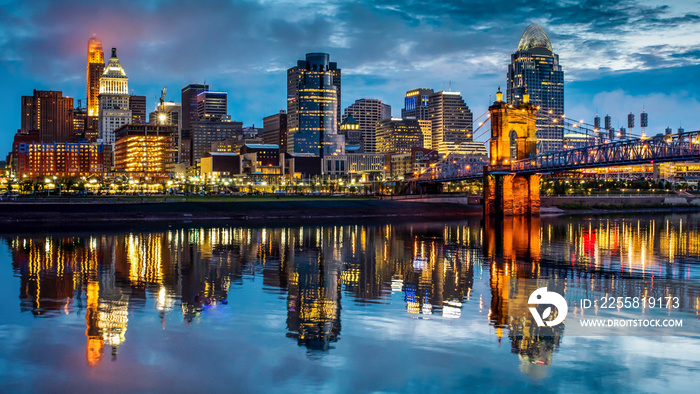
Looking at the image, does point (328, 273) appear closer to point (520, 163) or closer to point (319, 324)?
point (319, 324)

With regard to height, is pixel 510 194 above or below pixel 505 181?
below

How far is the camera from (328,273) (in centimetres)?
2538

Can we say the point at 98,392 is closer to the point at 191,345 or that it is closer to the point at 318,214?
the point at 191,345

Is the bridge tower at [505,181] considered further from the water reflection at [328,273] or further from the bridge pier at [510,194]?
the water reflection at [328,273]

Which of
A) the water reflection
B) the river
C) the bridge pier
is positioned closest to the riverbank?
the bridge pier

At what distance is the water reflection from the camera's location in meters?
16.6

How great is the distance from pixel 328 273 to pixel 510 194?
2102 inches

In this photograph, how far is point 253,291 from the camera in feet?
68.5

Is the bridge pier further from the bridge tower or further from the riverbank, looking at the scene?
the riverbank

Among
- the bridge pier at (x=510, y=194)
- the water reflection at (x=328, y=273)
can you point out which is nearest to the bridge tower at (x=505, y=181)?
the bridge pier at (x=510, y=194)

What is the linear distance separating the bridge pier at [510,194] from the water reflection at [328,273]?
94.5 feet

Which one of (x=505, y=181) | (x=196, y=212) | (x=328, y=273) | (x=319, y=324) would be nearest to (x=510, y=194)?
(x=505, y=181)

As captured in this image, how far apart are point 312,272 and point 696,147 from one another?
38753 mm

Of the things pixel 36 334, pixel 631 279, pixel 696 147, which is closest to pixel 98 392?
pixel 36 334
